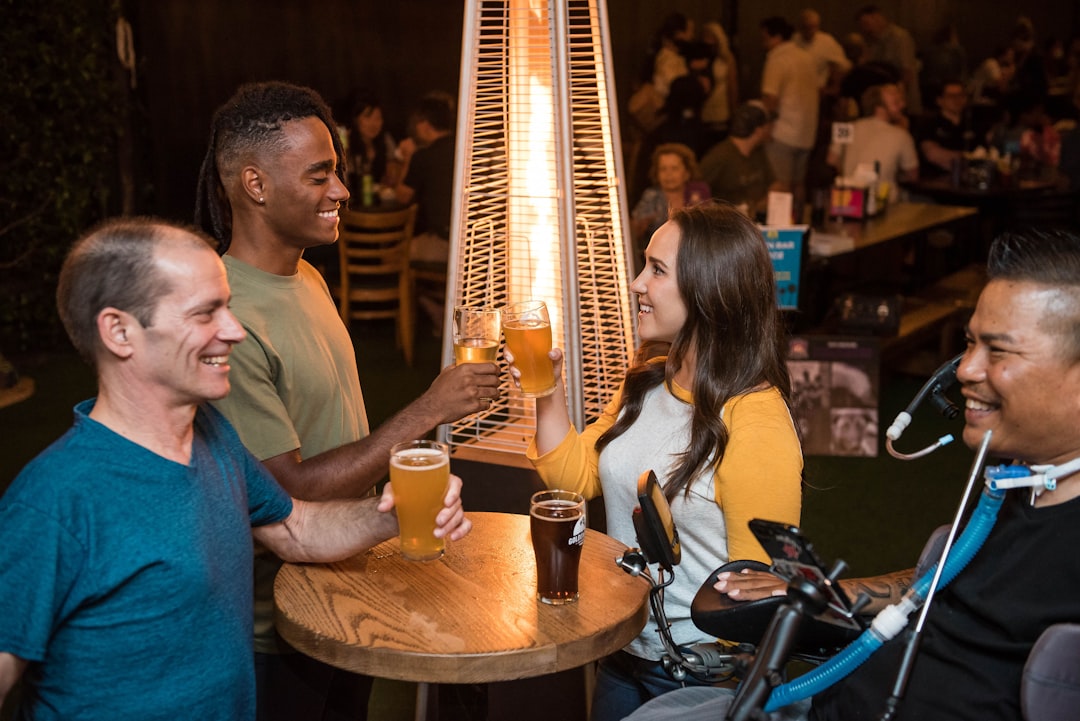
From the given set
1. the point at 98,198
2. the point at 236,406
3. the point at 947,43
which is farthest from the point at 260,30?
the point at 236,406

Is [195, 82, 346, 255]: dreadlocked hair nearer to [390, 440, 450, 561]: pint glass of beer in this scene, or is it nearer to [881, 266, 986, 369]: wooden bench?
[390, 440, 450, 561]: pint glass of beer

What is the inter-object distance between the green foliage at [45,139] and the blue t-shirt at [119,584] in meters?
5.58

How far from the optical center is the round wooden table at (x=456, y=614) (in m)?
1.82

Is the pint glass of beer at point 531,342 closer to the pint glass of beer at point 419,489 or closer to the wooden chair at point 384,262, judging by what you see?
the pint glass of beer at point 419,489

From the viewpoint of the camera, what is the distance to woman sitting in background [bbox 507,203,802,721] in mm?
2088

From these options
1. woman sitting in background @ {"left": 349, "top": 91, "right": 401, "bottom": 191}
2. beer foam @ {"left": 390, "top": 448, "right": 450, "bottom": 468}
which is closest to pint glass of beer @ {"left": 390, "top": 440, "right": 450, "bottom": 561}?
beer foam @ {"left": 390, "top": 448, "right": 450, "bottom": 468}

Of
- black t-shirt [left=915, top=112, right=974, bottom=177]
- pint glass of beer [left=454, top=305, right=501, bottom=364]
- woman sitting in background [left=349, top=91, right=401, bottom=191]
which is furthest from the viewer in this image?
→ black t-shirt [left=915, top=112, right=974, bottom=177]

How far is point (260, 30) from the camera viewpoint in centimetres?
869

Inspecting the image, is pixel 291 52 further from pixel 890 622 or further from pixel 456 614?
pixel 890 622

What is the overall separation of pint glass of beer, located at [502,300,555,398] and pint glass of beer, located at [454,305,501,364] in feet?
0.15

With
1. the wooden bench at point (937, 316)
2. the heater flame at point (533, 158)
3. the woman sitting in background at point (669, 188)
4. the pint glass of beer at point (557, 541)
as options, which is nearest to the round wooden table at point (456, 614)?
the pint glass of beer at point (557, 541)

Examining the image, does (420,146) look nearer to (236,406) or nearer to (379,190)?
(379,190)

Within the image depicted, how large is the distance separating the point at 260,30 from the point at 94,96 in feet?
6.76

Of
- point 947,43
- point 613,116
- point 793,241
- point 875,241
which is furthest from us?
point 947,43
